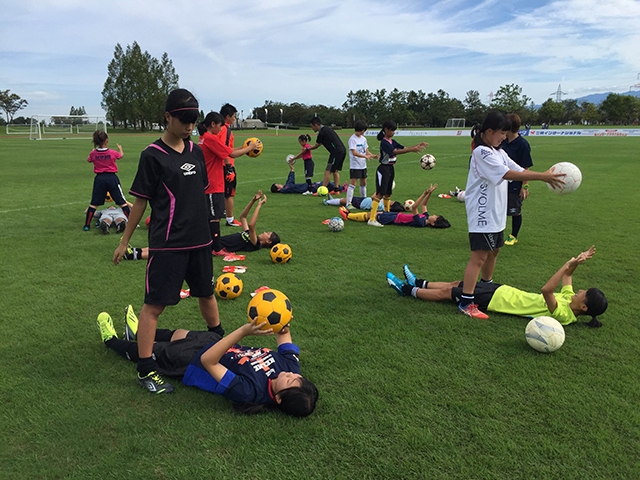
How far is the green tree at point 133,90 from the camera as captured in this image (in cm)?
7956

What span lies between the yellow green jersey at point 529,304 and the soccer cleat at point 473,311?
16 cm

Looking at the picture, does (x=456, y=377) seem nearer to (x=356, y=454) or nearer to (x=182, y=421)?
(x=356, y=454)

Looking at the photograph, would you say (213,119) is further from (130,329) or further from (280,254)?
(130,329)

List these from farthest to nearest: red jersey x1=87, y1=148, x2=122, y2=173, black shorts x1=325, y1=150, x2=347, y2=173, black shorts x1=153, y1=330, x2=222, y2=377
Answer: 1. black shorts x1=325, y1=150, x2=347, y2=173
2. red jersey x1=87, y1=148, x2=122, y2=173
3. black shorts x1=153, y1=330, x2=222, y2=377

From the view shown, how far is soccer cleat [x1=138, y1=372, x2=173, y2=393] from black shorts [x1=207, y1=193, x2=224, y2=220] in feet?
10.8

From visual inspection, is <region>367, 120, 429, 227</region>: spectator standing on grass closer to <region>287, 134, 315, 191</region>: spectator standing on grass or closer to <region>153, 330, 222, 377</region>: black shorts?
<region>287, 134, 315, 191</region>: spectator standing on grass

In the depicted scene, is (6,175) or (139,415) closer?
Result: (139,415)

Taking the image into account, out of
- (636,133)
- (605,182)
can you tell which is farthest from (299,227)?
(636,133)

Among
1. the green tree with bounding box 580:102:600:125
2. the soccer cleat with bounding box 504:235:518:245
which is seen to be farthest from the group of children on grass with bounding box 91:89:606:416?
the green tree with bounding box 580:102:600:125

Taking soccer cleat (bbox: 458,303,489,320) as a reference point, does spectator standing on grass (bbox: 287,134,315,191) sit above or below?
above

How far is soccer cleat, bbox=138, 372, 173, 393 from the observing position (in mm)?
3480

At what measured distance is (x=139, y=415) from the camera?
322cm

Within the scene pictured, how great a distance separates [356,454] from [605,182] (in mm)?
16374

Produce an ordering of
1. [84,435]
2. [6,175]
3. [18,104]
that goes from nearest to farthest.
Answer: [84,435] < [6,175] < [18,104]
